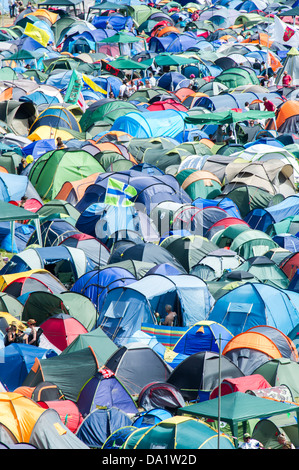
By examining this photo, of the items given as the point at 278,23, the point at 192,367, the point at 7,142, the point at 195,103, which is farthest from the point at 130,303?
the point at 278,23

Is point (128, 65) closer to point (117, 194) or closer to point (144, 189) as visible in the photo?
point (144, 189)

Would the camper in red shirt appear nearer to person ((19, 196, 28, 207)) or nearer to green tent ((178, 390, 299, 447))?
person ((19, 196, 28, 207))

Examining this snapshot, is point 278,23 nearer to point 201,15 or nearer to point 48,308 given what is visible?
point 201,15

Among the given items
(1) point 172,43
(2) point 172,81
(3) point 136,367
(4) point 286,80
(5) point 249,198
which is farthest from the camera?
(1) point 172,43

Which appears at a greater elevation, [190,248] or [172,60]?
[190,248]

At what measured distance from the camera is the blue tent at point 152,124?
28.7 meters

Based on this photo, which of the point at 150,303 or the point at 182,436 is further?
the point at 150,303

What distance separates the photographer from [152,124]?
29047mm

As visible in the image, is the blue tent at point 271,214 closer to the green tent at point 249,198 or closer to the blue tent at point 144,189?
the green tent at point 249,198

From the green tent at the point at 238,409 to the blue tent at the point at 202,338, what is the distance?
11.5 feet

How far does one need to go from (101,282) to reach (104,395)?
15.8 feet

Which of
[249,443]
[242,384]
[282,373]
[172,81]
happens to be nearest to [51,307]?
Result: [242,384]

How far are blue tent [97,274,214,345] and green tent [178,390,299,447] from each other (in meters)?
4.80

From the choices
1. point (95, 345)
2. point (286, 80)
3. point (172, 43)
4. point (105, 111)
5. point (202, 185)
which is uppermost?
point (95, 345)
